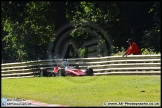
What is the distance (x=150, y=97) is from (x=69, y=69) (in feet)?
40.0

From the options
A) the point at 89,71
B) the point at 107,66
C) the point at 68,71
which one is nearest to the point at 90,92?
the point at 107,66

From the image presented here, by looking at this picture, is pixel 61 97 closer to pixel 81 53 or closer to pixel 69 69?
pixel 69 69

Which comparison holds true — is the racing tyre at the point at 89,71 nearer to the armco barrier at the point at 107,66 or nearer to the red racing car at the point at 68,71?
the red racing car at the point at 68,71

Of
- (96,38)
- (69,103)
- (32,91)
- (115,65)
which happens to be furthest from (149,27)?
(69,103)

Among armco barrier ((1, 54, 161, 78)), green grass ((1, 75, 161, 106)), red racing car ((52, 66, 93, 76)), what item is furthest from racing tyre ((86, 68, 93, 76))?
green grass ((1, 75, 161, 106))

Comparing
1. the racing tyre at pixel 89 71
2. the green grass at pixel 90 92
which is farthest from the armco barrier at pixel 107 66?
the green grass at pixel 90 92

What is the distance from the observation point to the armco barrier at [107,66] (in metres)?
20.1

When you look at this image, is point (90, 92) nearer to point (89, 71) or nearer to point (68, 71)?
point (89, 71)

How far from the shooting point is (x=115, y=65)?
21703 mm

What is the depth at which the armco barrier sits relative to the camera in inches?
793

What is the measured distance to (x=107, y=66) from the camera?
72.8 feet

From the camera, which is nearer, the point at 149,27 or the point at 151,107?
the point at 151,107

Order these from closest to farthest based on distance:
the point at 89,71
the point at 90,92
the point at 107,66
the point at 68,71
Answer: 1. the point at 90,92
2. the point at 107,66
3. the point at 89,71
4. the point at 68,71

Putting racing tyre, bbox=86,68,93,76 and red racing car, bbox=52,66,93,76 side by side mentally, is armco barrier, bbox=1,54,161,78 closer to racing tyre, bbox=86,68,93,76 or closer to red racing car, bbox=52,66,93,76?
racing tyre, bbox=86,68,93,76
